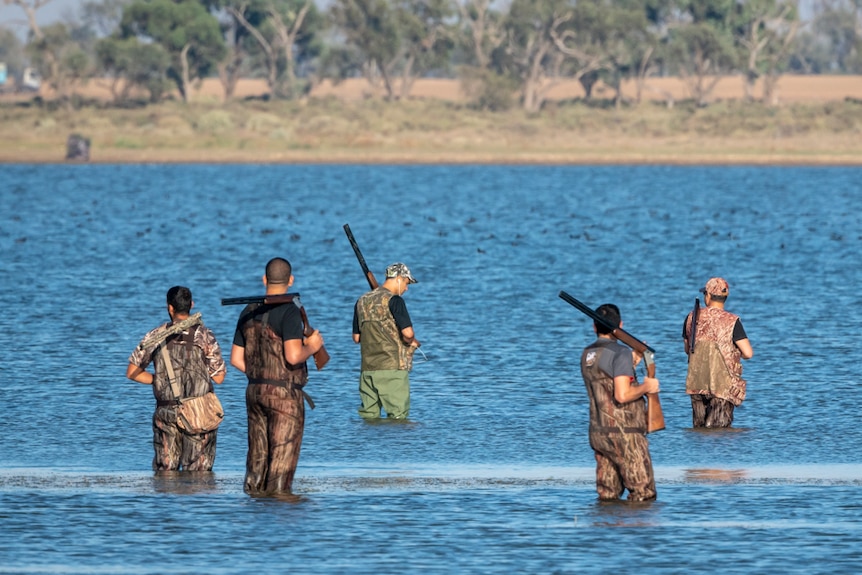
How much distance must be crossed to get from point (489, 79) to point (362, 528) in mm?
101340

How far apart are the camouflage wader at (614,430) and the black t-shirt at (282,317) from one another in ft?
6.41

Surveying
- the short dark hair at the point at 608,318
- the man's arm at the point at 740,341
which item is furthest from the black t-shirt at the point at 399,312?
the short dark hair at the point at 608,318

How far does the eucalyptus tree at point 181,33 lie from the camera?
114 meters

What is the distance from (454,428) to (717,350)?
2683mm

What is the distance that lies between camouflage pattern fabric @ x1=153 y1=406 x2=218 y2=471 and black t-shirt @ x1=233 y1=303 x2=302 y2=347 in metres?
1.62

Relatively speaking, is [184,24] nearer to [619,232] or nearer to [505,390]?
[619,232]

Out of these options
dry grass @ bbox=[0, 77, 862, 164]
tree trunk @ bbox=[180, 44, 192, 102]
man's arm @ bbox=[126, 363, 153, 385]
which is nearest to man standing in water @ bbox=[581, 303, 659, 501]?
man's arm @ bbox=[126, 363, 153, 385]

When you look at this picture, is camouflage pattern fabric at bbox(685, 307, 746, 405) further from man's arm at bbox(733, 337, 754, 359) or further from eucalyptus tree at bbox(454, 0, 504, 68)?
eucalyptus tree at bbox(454, 0, 504, 68)

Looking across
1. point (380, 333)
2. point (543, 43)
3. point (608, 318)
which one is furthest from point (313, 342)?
point (543, 43)

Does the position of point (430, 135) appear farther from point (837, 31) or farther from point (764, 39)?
point (837, 31)

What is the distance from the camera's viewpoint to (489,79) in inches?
4424

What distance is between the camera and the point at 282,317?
1187cm

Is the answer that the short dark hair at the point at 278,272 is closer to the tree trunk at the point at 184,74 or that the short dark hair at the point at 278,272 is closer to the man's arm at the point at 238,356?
the man's arm at the point at 238,356

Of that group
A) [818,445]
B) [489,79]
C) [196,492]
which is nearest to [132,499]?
[196,492]
